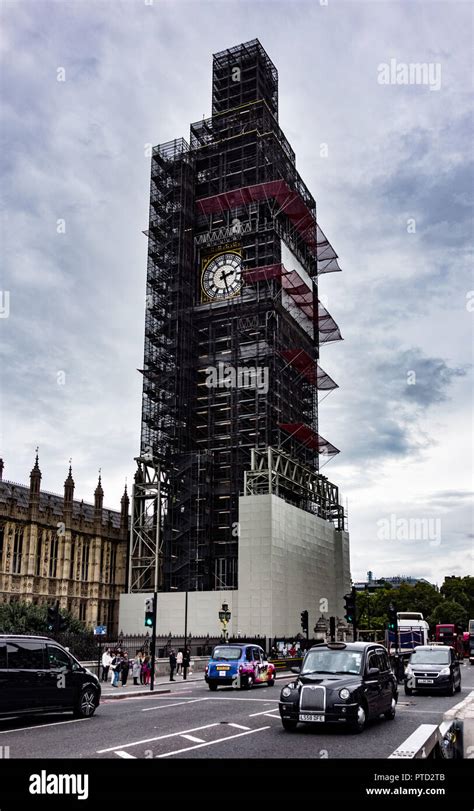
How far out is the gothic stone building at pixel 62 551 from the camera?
66.5m

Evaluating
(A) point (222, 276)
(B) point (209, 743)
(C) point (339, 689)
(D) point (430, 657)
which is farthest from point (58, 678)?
(A) point (222, 276)

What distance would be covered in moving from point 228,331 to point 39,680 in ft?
203

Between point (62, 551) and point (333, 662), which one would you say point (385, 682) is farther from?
point (62, 551)

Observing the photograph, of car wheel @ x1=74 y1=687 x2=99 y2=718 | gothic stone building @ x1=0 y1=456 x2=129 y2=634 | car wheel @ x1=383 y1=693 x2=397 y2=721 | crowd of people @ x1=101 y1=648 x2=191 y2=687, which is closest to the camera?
car wheel @ x1=383 y1=693 x2=397 y2=721

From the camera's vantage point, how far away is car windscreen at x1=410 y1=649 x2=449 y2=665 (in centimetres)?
2516

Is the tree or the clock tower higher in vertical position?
the clock tower

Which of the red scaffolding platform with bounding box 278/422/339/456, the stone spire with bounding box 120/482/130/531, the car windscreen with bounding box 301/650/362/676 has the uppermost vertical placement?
the red scaffolding platform with bounding box 278/422/339/456

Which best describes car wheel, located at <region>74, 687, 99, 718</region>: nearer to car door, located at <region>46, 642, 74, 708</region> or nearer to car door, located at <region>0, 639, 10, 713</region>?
car door, located at <region>46, 642, 74, 708</region>

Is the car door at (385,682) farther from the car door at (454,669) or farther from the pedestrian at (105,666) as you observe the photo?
the pedestrian at (105,666)

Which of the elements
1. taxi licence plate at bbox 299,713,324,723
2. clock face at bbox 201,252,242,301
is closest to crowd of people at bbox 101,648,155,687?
taxi licence plate at bbox 299,713,324,723

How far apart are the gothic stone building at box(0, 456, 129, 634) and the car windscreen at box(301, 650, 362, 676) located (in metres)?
53.0

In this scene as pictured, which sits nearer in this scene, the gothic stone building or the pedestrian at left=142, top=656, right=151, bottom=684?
the pedestrian at left=142, top=656, right=151, bottom=684

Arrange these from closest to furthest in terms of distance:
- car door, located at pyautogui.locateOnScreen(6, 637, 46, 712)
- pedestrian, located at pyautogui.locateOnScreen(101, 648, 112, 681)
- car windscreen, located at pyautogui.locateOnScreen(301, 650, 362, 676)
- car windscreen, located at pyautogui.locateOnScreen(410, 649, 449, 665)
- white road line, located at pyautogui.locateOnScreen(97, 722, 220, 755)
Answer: white road line, located at pyautogui.locateOnScreen(97, 722, 220, 755) < car windscreen, located at pyautogui.locateOnScreen(301, 650, 362, 676) < car door, located at pyautogui.locateOnScreen(6, 637, 46, 712) < car windscreen, located at pyautogui.locateOnScreen(410, 649, 449, 665) < pedestrian, located at pyautogui.locateOnScreen(101, 648, 112, 681)

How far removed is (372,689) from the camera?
597 inches
